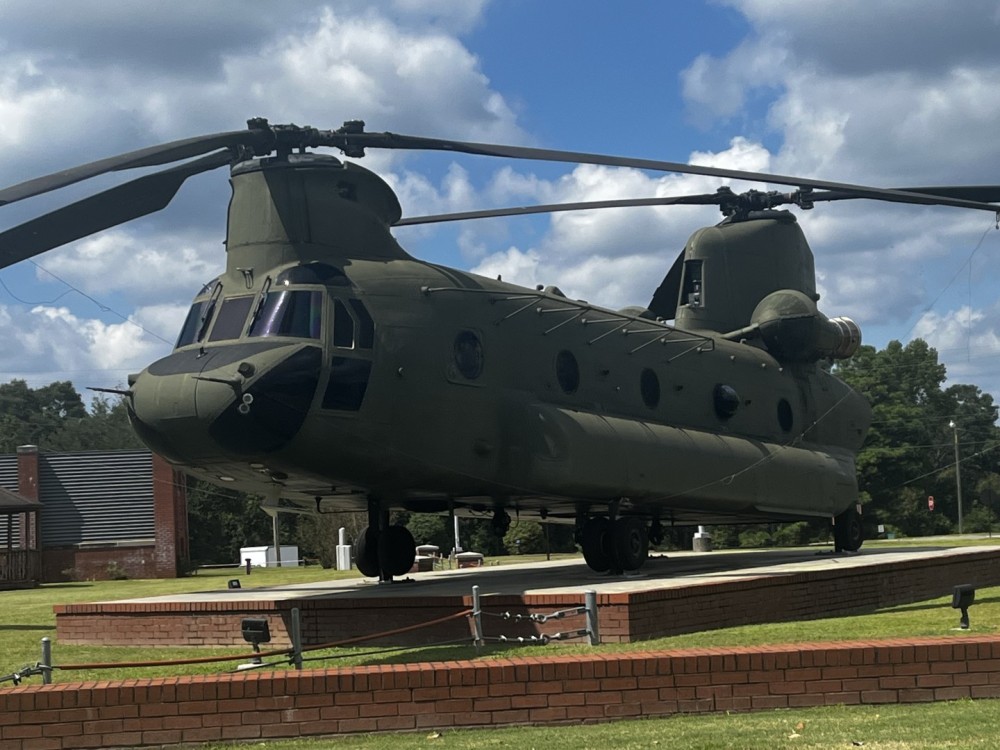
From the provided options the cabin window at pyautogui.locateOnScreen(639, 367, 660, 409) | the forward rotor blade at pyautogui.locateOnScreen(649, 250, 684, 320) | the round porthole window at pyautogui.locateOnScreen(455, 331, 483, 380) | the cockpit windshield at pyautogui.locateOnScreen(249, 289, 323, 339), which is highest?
the forward rotor blade at pyautogui.locateOnScreen(649, 250, 684, 320)

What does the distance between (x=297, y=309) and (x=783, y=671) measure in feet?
28.3

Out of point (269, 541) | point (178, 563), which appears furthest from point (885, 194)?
point (269, 541)

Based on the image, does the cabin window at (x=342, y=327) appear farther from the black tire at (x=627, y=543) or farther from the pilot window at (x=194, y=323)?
the black tire at (x=627, y=543)

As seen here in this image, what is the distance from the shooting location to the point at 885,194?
68.3 feet

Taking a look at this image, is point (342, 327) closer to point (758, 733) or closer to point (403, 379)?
point (403, 379)

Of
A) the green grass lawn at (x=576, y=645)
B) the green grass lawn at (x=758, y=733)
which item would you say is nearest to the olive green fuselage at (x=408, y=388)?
the green grass lawn at (x=576, y=645)

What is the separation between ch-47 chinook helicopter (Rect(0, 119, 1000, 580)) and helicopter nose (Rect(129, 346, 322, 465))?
26 millimetres

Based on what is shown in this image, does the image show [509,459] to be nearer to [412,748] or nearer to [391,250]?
[391,250]

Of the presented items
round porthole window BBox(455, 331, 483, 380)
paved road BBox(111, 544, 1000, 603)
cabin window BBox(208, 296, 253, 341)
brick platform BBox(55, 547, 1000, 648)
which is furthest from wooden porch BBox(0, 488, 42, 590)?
round porthole window BBox(455, 331, 483, 380)

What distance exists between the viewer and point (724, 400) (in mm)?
22391

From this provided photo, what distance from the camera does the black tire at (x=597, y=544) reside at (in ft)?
63.9

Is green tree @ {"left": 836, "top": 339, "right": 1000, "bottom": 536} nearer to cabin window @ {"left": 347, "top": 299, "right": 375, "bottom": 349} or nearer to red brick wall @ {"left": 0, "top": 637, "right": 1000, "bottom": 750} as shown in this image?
cabin window @ {"left": 347, "top": 299, "right": 375, "bottom": 349}

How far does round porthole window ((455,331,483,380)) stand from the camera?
17750mm

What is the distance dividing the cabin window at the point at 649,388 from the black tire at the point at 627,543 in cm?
226
